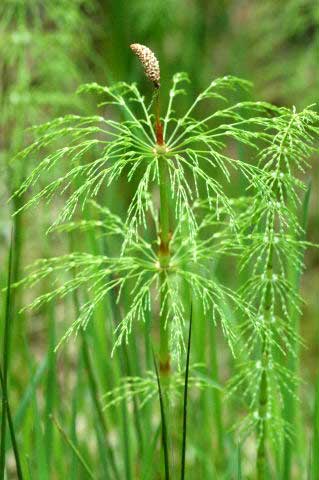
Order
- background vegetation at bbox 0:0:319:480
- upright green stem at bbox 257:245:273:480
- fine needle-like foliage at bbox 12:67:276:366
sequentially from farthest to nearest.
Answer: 1. background vegetation at bbox 0:0:319:480
2. upright green stem at bbox 257:245:273:480
3. fine needle-like foliage at bbox 12:67:276:366

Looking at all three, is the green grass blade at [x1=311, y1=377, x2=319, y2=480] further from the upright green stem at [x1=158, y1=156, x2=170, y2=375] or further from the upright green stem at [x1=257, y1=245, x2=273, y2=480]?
the upright green stem at [x1=158, y1=156, x2=170, y2=375]

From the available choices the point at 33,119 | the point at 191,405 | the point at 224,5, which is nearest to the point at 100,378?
the point at 191,405

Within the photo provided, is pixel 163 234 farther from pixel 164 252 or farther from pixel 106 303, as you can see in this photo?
pixel 106 303

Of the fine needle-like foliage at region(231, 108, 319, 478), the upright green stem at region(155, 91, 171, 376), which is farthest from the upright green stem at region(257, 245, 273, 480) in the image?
the upright green stem at region(155, 91, 171, 376)

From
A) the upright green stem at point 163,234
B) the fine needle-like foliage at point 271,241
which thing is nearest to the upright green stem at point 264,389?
the fine needle-like foliage at point 271,241

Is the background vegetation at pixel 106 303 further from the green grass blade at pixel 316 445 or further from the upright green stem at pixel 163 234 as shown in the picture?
the upright green stem at pixel 163 234

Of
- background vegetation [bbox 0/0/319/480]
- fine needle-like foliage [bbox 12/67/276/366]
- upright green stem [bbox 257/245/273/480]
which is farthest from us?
background vegetation [bbox 0/0/319/480]

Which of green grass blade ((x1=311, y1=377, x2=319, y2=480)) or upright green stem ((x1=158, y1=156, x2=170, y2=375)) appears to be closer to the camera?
upright green stem ((x1=158, y1=156, x2=170, y2=375))

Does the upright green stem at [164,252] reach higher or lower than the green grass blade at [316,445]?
higher
